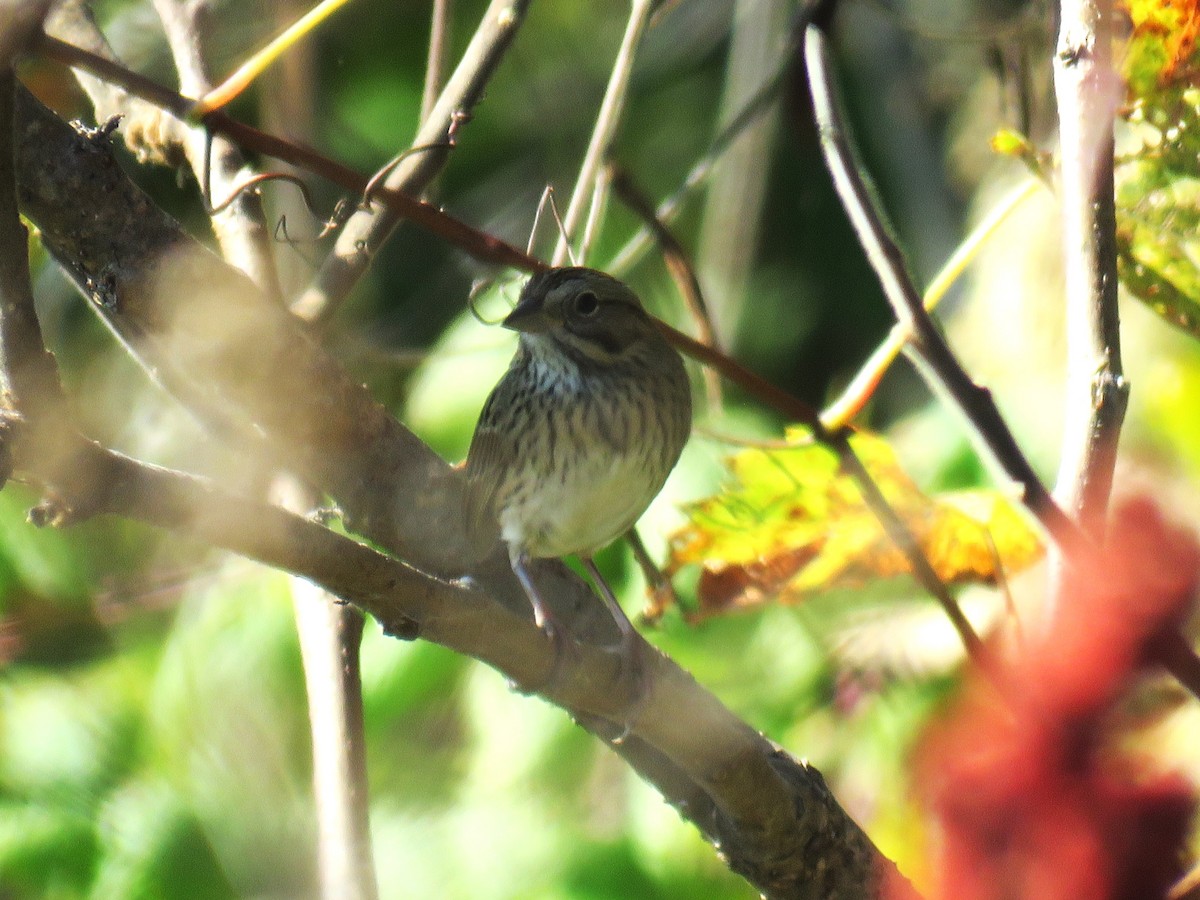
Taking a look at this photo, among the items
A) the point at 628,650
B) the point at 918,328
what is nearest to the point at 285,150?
the point at 918,328

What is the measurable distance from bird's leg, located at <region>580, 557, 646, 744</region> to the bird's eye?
1.83ft

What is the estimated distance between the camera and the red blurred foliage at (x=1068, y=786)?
79cm

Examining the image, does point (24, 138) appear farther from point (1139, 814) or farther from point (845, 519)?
point (1139, 814)

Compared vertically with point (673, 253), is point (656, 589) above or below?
below

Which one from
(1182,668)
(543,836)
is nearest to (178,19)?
(543,836)

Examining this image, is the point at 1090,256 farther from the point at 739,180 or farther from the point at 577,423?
the point at 739,180

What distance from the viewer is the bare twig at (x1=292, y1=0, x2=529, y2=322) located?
2.30m

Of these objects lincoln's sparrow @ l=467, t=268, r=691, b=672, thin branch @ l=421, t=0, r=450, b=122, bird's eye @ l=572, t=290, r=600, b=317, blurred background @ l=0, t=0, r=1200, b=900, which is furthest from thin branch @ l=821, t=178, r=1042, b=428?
thin branch @ l=421, t=0, r=450, b=122

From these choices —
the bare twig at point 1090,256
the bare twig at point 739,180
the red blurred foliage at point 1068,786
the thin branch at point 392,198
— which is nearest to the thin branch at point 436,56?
the thin branch at point 392,198

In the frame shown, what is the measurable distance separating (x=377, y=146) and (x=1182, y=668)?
16.0ft

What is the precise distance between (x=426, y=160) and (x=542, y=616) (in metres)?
0.79

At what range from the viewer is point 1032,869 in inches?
31.7

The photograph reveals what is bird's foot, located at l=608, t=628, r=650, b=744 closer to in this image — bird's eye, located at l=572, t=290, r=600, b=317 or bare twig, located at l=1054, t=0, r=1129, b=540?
bare twig, located at l=1054, t=0, r=1129, b=540

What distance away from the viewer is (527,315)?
275cm
